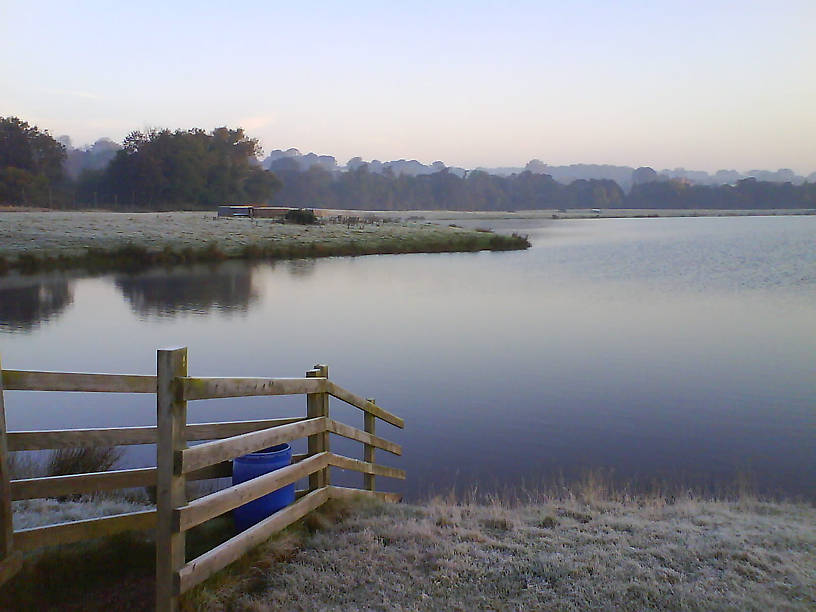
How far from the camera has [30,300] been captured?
78.1 ft

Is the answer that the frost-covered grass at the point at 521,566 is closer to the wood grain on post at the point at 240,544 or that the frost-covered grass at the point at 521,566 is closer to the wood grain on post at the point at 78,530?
the wood grain on post at the point at 240,544

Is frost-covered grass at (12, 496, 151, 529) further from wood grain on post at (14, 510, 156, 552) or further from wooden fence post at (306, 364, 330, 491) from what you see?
wooden fence post at (306, 364, 330, 491)

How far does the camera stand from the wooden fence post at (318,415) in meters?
5.80

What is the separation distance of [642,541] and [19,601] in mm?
4057

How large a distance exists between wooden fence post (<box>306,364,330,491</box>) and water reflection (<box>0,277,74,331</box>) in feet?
51.3

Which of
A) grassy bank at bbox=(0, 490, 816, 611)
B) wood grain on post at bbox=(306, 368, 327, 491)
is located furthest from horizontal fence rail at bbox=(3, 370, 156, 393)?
wood grain on post at bbox=(306, 368, 327, 491)

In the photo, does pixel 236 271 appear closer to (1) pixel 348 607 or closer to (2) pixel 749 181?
(1) pixel 348 607

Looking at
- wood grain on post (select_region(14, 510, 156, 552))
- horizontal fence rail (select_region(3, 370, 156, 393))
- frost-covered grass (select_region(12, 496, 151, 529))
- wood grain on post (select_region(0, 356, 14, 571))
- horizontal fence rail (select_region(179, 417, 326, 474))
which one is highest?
horizontal fence rail (select_region(3, 370, 156, 393))

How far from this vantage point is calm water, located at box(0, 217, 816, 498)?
998cm

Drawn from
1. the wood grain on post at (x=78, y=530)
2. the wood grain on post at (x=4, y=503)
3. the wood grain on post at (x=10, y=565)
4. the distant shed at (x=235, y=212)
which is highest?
the distant shed at (x=235, y=212)

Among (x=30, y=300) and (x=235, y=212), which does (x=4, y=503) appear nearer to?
(x=30, y=300)

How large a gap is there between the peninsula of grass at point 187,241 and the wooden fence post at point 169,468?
31922 mm

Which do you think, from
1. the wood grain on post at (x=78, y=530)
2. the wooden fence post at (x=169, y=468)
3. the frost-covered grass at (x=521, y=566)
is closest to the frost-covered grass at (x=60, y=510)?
the wood grain on post at (x=78, y=530)

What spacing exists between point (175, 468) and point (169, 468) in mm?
34
